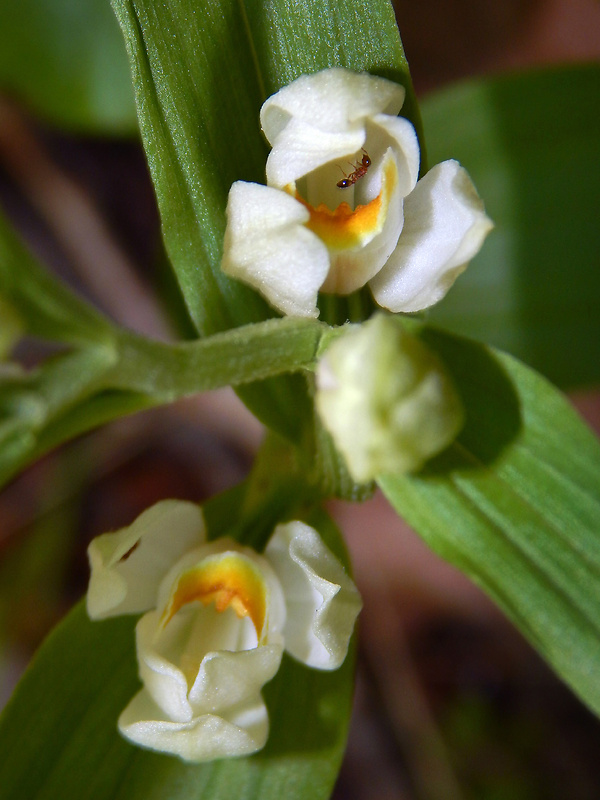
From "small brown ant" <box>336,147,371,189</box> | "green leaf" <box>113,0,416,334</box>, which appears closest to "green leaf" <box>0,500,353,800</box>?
"green leaf" <box>113,0,416,334</box>

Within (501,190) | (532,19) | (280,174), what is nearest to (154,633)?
(280,174)

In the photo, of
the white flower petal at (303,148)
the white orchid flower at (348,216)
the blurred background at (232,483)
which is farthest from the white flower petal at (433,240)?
the blurred background at (232,483)

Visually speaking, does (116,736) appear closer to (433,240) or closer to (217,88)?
(433,240)

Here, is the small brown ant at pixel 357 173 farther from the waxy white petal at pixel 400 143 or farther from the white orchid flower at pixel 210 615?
the white orchid flower at pixel 210 615

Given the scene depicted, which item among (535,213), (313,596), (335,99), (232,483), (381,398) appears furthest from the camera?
(232,483)

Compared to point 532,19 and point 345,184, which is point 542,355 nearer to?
point 345,184

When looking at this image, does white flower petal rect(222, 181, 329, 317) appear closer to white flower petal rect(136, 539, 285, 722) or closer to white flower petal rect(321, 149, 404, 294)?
white flower petal rect(321, 149, 404, 294)

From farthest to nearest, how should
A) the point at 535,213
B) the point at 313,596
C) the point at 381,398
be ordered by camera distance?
the point at 535,213 < the point at 313,596 < the point at 381,398

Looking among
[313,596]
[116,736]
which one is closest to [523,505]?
[313,596]
